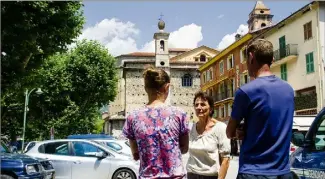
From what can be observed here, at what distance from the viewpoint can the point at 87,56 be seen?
44625mm

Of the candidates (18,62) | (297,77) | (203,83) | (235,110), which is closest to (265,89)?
(235,110)

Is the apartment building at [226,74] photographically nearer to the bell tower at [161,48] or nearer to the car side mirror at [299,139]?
the bell tower at [161,48]

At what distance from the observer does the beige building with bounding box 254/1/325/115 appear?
98.8ft

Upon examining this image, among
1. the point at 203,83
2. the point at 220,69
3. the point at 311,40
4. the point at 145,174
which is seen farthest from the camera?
the point at 203,83

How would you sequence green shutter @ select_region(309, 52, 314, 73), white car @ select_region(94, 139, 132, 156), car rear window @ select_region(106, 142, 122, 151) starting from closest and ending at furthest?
white car @ select_region(94, 139, 132, 156), car rear window @ select_region(106, 142, 122, 151), green shutter @ select_region(309, 52, 314, 73)

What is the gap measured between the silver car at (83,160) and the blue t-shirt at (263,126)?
435 inches

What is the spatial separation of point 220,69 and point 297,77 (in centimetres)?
1985

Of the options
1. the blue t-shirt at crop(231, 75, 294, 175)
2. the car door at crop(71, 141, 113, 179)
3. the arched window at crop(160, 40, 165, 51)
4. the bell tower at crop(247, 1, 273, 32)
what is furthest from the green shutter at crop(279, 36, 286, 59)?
the arched window at crop(160, 40, 165, 51)

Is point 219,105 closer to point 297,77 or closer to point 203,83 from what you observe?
point 203,83

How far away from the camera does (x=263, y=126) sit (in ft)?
10.6

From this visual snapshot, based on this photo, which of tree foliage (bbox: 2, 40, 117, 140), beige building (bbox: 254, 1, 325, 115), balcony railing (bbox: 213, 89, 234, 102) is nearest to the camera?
beige building (bbox: 254, 1, 325, 115)

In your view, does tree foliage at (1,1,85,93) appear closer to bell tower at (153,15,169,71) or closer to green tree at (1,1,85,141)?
green tree at (1,1,85,141)

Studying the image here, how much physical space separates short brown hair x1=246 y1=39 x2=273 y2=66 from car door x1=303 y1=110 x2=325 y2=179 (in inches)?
98.3

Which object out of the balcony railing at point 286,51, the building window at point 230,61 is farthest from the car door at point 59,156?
the building window at point 230,61
